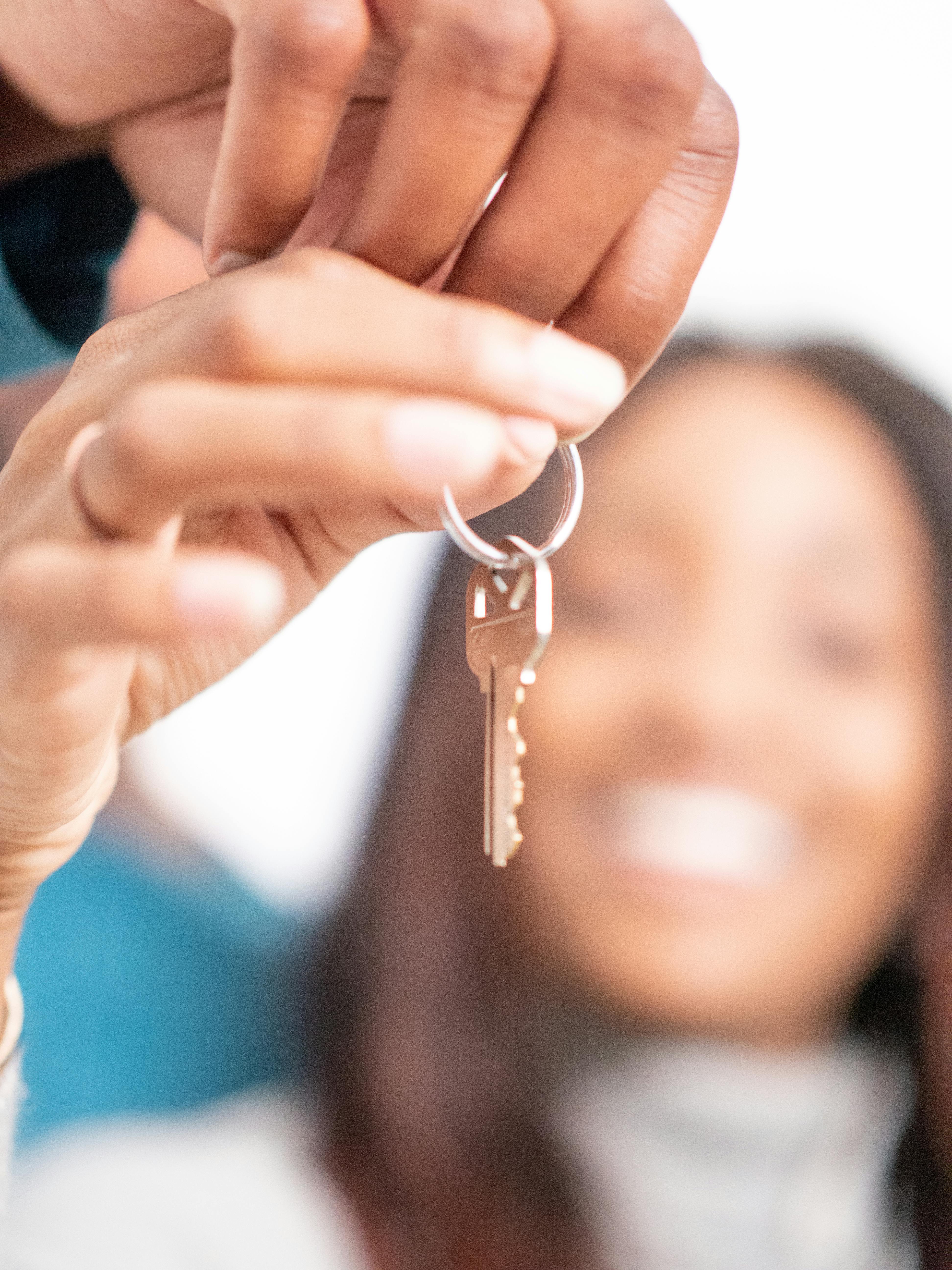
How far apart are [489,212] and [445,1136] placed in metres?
2.04

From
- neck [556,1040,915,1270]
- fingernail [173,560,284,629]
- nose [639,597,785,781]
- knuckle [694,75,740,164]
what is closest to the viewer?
fingernail [173,560,284,629]

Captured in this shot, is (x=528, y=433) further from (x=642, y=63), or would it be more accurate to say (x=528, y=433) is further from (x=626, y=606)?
(x=626, y=606)

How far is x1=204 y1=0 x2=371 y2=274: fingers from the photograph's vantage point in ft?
1.68

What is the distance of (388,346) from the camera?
1.60 ft

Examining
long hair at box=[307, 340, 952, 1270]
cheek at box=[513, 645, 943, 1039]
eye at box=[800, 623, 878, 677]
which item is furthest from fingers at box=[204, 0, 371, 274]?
eye at box=[800, 623, 878, 677]

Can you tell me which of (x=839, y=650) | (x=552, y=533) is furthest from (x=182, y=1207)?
(x=552, y=533)

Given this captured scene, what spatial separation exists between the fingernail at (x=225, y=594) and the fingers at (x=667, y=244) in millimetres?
298

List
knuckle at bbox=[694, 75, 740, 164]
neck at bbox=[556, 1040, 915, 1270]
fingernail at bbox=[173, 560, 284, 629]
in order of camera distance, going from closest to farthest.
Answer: fingernail at bbox=[173, 560, 284, 629] → knuckle at bbox=[694, 75, 740, 164] → neck at bbox=[556, 1040, 915, 1270]

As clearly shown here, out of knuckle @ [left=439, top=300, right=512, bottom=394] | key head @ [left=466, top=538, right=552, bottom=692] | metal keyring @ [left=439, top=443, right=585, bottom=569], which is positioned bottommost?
key head @ [left=466, top=538, right=552, bottom=692]

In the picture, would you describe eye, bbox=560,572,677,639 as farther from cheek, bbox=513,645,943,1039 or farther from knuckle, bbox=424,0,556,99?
knuckle, bbox=424,0,556,99

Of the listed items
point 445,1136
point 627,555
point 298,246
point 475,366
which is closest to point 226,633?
point 475,366

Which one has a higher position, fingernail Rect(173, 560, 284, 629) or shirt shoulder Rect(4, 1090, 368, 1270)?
fingernail Rect(173, 560, 284, 629)

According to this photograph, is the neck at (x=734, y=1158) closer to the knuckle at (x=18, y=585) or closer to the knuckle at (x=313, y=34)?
the knuckle at (x=18, y=585)

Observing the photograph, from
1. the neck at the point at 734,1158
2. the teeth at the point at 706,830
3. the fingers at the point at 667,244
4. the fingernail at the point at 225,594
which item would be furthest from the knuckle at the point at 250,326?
the neck at the point at 734,1158
